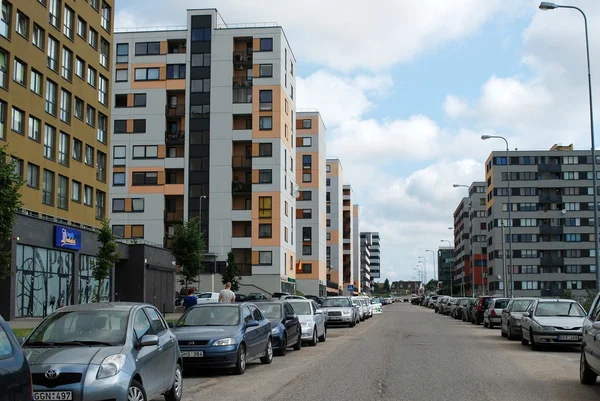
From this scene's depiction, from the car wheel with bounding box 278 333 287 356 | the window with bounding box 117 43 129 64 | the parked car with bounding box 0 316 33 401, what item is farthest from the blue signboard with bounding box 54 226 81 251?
the window with bounding box 117 43 129 64

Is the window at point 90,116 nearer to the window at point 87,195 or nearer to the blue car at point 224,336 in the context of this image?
the window at point 87,195

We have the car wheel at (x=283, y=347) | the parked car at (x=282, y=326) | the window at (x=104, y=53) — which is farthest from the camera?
the window at (x=104, y=53)

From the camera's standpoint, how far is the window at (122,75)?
71.1 m

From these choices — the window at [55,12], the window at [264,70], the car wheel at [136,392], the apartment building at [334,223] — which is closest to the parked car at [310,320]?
the car wheel at [136,392]

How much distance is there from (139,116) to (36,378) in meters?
64.3

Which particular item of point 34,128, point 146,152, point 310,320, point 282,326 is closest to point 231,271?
point 146,152

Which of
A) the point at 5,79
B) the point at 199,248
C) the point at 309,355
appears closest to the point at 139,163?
the point at 199,248

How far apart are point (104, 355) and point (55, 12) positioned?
36295 mm

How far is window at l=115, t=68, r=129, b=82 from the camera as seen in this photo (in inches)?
2800

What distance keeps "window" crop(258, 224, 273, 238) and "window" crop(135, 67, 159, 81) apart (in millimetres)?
17577

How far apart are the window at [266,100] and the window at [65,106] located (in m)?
29.2

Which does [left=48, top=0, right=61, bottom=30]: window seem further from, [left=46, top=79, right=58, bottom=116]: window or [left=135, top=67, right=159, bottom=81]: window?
[left=135, top=67, right=159, bottom=81]: window

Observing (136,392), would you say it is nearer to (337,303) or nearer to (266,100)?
(337,303)

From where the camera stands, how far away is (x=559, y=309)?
21.5m
